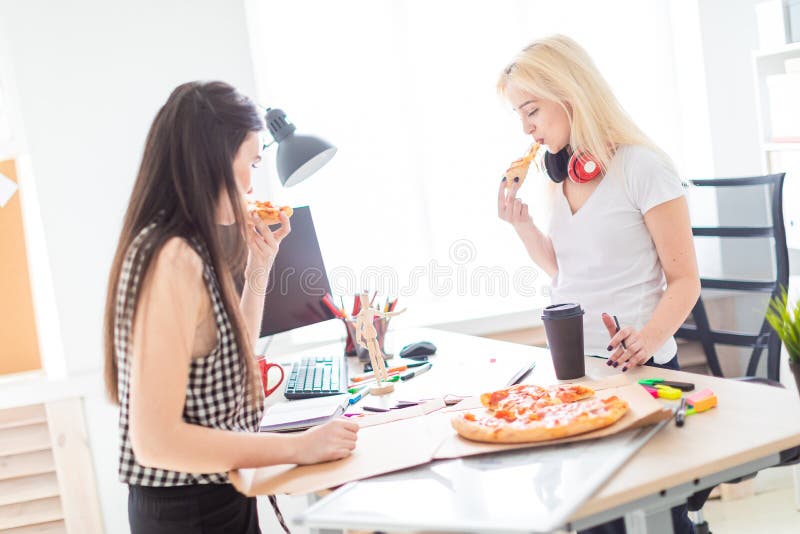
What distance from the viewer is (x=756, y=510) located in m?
3.21

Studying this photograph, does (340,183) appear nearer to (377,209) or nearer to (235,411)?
(377,209)

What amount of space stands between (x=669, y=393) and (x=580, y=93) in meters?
0.83

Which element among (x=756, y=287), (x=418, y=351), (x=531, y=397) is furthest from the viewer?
(x=756, y=287)

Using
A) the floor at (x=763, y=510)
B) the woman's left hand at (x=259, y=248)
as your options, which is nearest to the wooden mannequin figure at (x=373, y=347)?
the woman's left hand at (x=259, y=248)

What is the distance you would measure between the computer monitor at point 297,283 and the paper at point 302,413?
49 cm

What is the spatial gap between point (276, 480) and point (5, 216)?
219 cm

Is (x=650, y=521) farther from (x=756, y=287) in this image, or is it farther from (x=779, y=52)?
(x=779, y=52)

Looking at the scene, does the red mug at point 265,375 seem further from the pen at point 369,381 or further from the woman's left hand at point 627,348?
the woman's left hand at point 627,348

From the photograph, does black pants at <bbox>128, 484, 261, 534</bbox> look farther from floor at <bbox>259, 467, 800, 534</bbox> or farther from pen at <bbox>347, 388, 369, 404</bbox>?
floor at <bbox>259, 467, 800, 534</bbox>

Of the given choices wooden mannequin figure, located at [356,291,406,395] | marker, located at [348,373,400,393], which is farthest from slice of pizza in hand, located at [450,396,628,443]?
marker, located at [348,373,400,393]

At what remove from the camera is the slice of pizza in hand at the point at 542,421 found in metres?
1.38

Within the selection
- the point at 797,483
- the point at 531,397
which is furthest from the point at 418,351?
the point at 797,483

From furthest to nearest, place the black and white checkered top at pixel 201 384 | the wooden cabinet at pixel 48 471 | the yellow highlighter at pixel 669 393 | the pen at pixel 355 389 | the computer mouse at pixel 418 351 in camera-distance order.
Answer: the wooden cabinet at pixel 48 471 → the computer mouse at pixel 418 351 → the pen at pixel 355 389 → the yellow highlighter at pixel 669 393 → the black and white checkered top at pixel 201 384

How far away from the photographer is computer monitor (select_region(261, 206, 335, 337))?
97.4 inches
